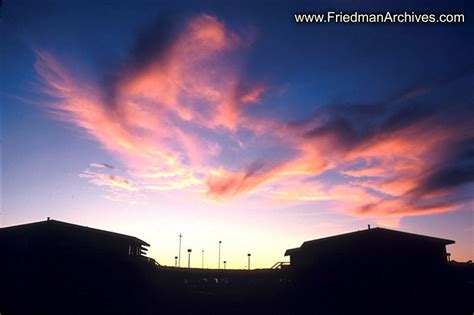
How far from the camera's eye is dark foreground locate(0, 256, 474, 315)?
91.9 ft

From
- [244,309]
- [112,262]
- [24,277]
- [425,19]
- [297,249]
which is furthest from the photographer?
[297,249]

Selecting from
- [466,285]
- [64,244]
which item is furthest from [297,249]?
[64,244]

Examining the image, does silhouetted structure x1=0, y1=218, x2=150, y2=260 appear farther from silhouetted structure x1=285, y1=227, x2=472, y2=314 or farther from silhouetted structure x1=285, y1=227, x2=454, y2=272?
silhouetted structure x1=285, y1=227, x2=454, y2=272

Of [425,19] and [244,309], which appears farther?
[244,309]

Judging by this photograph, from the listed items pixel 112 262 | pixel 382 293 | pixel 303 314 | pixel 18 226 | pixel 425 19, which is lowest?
pixel 303 314

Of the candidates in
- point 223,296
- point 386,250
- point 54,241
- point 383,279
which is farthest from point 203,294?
point 386,250

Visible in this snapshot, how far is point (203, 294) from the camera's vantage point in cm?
3447

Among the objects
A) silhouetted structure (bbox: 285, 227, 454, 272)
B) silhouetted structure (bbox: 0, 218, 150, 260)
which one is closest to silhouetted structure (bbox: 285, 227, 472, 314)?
silhouetted structure (bbox: 285, 227, 454, 272)

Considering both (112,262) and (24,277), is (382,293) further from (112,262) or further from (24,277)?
(24,277)

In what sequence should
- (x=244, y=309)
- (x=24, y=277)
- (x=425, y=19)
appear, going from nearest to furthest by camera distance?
(x=425, y=19)
(x=24, y=277)
(x=244, y=309)

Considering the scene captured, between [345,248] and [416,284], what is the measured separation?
647cm

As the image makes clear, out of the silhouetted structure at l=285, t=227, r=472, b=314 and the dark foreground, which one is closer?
the dark foreground

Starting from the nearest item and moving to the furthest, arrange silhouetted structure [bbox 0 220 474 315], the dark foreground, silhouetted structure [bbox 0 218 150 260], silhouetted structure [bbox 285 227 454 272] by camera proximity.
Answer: the dark foreground < silhouetted structure [bbox 0 220 474 315] < silhouetted structure [bbox 0 218 150 260] < silhouetted structure [bbox 285 227 454 272]

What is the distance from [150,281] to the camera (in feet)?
109
